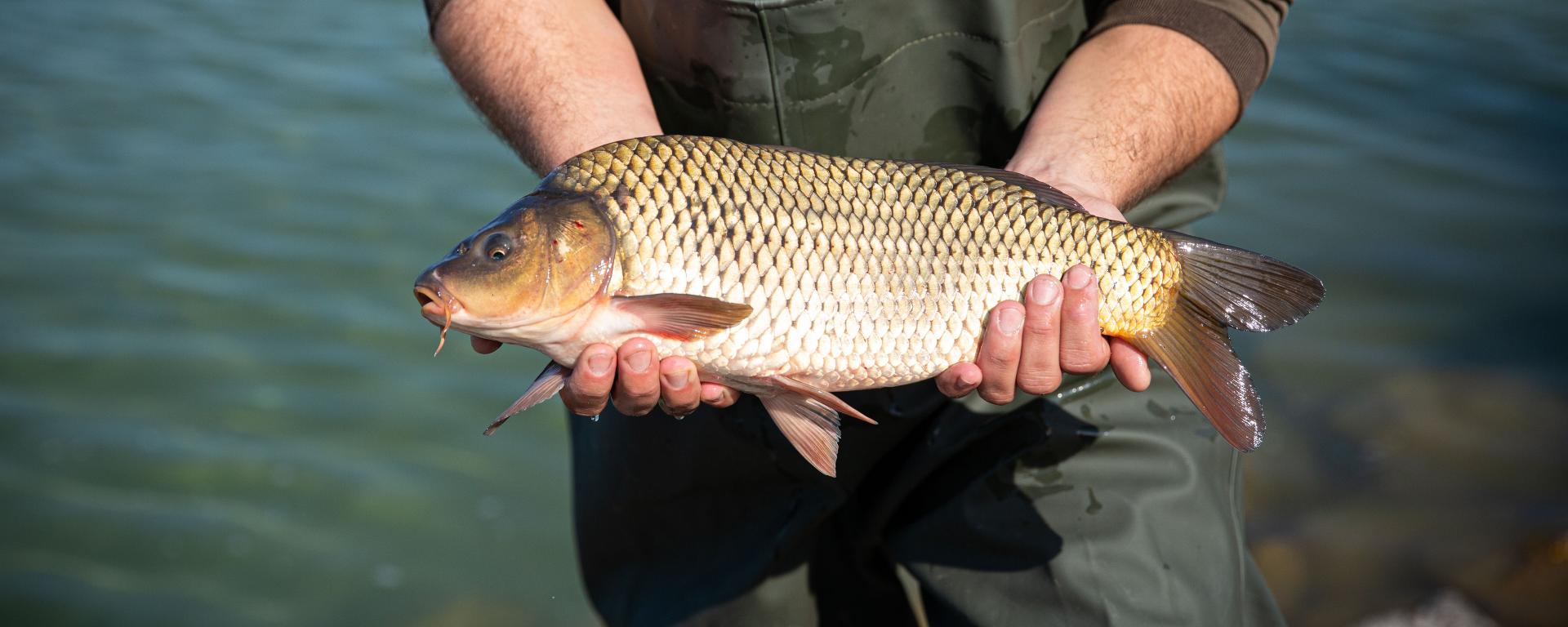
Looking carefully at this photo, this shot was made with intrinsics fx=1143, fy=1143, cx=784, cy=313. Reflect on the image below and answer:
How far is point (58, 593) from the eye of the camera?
3867 millimetres

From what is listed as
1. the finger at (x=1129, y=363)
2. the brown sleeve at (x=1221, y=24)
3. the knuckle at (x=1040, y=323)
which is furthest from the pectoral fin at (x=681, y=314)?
the brown sleeve at (x=1221, y=24)

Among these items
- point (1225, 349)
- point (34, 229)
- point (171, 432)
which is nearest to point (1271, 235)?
point (1225, 349)

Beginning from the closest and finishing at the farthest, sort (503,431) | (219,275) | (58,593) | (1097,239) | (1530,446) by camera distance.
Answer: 1. (1097,239)
2. (58,593)
3. (1530,446)
4. (503,431)
5. (219,275)

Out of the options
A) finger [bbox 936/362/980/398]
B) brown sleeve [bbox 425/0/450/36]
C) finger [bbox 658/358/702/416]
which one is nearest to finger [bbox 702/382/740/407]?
finger [bbox 658/358/702/416]

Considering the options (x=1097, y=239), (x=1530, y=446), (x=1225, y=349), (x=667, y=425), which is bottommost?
(x=1530, y=446)

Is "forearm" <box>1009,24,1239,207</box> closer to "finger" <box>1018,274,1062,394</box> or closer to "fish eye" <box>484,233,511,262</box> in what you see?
"finger" <box>1018,274,1062,394</box>

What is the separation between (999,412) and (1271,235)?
13.1 feet

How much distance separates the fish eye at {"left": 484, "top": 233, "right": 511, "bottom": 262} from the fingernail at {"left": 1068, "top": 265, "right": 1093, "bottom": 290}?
104 cm

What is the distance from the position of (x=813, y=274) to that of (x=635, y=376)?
0.37m

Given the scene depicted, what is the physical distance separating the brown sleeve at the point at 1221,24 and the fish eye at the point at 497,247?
1519 millimetres

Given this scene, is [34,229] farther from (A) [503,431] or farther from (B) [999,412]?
(B) [999,412]

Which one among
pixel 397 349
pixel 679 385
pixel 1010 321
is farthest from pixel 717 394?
pixel 397 349

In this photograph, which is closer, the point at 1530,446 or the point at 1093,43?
the point at 1093,43

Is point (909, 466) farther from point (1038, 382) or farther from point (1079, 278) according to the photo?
point (1079, 278)
